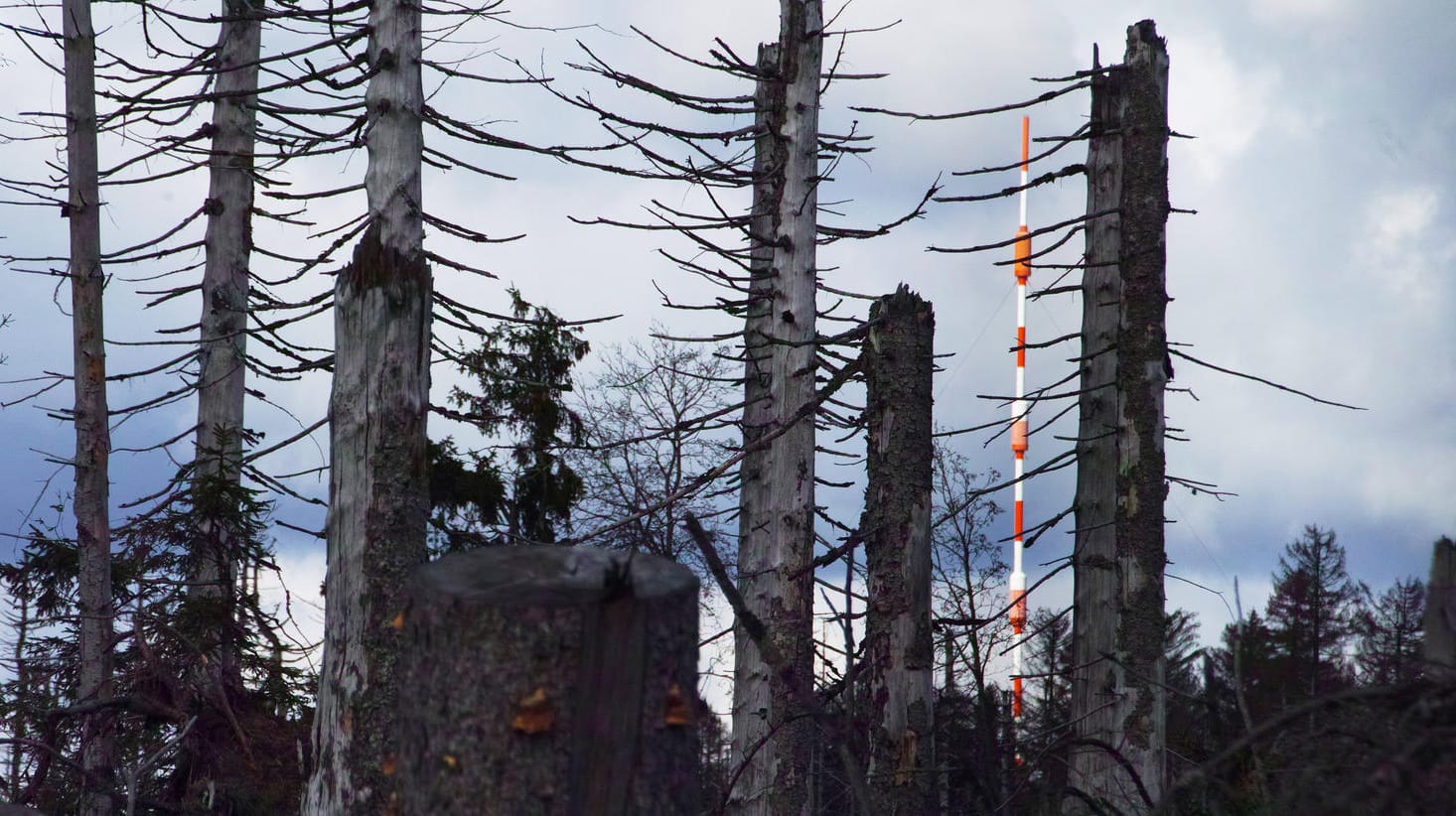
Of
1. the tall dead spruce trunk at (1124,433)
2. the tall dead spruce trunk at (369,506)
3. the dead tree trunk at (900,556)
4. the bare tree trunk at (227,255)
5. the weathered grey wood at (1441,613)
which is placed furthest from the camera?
the bare tree trunk at (227,255)

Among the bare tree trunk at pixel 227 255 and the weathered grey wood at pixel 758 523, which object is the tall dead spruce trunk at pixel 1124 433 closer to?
the weathered grey wood at pixel 758 523

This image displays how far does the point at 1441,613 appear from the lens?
2.99 metres

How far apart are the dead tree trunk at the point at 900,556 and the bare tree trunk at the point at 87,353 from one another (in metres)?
7.67

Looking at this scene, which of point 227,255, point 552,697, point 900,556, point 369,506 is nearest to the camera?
point 552,697

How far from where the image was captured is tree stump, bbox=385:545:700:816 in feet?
9.59

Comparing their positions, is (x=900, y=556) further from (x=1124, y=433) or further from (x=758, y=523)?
(x=758, y=523)

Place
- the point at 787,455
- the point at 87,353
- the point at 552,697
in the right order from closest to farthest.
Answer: the point at 552,697, the point at 787,455, the point at 87,353

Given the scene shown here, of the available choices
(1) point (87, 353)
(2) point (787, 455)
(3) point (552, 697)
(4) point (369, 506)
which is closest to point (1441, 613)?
(3) point (552, 697)

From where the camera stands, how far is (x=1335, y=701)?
2680mm

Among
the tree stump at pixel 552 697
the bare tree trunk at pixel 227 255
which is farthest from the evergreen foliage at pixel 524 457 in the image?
the tree stump at pixel 552 697

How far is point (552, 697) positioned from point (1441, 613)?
2326 millimetres

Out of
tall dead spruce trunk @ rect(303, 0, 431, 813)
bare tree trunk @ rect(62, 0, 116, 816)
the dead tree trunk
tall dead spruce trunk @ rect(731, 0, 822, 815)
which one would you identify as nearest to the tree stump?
the dead tree trunk

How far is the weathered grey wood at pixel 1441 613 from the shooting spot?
9.57 feet

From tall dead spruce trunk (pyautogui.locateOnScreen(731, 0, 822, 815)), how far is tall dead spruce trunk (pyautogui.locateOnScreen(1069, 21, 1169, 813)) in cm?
248
